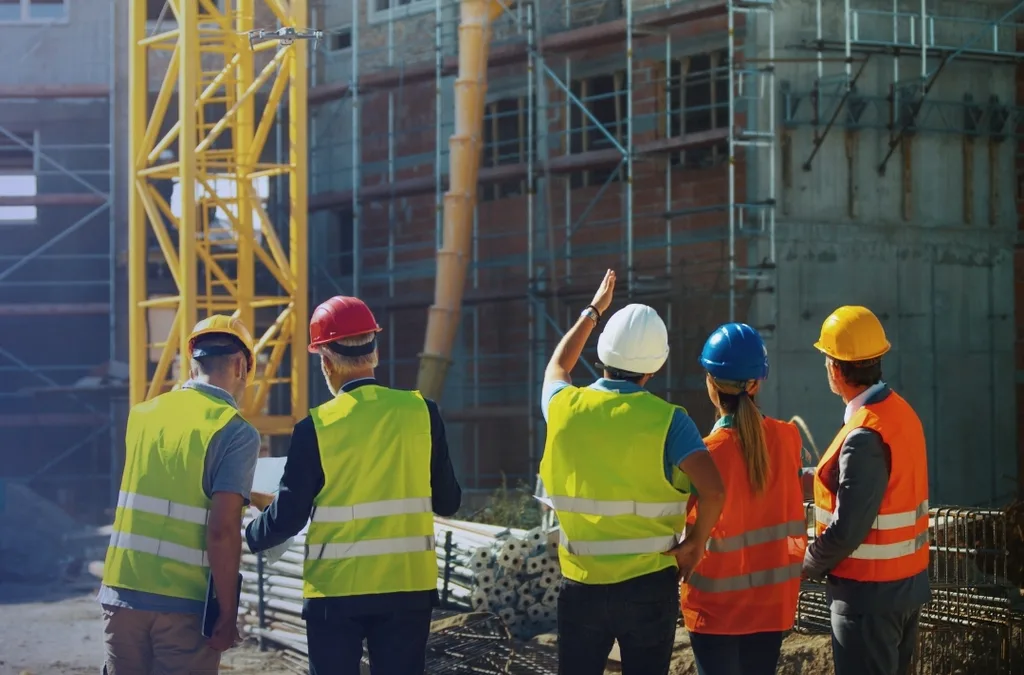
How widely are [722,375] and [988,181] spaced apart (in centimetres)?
1230

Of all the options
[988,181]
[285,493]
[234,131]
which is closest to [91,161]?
[234,131]

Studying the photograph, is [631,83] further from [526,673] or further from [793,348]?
[526,673]

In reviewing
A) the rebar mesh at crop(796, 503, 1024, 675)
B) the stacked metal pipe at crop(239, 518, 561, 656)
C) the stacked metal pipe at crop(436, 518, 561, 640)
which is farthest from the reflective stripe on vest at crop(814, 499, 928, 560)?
the stacked metal pipe at crop(436, 518, 561, 640)

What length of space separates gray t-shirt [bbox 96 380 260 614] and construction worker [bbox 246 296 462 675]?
13cm

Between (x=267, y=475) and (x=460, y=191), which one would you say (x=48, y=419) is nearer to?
(x=460, y=191)

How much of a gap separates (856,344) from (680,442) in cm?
79

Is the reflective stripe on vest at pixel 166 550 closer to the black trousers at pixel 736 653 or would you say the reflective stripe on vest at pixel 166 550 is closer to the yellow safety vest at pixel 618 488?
the yellow safety vest at pixel 618 488

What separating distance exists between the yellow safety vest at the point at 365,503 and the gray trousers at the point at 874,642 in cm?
136

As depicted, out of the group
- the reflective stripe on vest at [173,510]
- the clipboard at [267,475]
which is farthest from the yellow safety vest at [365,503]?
the clipboard at [267,475]

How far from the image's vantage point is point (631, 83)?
16.1 meters

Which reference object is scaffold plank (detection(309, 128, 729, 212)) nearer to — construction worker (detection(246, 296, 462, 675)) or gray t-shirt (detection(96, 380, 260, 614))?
construction worker (detection(246, 296, 462, 675))

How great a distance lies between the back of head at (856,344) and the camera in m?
4.71

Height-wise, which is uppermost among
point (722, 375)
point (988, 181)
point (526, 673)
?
point (988, 181)

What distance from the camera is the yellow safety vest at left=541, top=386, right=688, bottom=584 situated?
4359 mm
